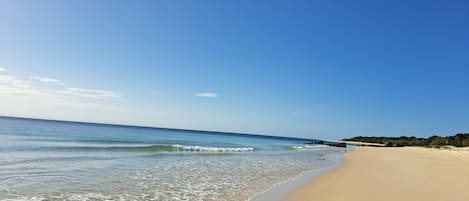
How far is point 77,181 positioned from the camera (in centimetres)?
1012

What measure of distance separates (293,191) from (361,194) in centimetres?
194

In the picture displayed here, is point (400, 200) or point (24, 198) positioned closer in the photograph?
point (24, 198)

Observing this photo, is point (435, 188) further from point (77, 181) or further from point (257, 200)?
point (77, 181)

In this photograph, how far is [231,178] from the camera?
12062 mm

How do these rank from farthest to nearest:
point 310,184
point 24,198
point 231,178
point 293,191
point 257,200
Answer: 1. point 231,178
2. point 310,184
3. point 293,191
4. point 257,200
5. point 24,198

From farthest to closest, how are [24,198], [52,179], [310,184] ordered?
[310,184] → [52,179] → [24,198]

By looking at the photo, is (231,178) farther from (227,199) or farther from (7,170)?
(7,170)

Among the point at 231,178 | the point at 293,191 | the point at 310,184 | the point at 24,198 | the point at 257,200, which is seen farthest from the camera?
the point at 231,178

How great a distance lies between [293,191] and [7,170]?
10.2 meters

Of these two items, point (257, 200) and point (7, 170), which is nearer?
point (257, 200)

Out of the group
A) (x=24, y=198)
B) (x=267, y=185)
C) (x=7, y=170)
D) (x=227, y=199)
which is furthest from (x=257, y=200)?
(x=7, y=170)

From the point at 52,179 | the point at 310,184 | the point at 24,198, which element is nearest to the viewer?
the point at 24,198

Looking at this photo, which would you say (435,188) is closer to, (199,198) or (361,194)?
(361,194)

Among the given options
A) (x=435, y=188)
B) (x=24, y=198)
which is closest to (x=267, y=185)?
(x=435, y=188)
